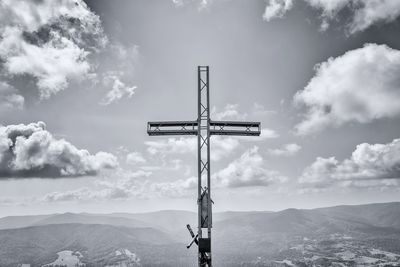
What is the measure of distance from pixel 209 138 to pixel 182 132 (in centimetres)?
145

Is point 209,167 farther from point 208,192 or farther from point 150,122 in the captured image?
point 150,122

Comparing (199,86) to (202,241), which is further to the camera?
(199,86)

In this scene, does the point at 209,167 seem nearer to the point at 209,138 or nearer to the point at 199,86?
the point at 209,138

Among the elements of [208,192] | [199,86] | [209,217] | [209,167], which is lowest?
[209,217]

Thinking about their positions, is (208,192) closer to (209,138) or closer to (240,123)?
(209,138)

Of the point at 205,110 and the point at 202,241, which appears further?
the point at 205,110

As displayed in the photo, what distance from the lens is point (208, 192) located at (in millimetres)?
15297

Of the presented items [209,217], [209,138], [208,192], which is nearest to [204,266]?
[209,217]

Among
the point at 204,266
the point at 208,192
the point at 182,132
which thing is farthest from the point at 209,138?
the point at 204,266

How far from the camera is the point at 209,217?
15.1 meters

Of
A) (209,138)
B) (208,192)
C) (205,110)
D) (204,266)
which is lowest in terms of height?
(204,266)

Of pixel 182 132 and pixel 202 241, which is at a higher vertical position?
pixel 182 132

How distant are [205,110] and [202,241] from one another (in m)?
6.55

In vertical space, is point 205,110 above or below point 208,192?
above
